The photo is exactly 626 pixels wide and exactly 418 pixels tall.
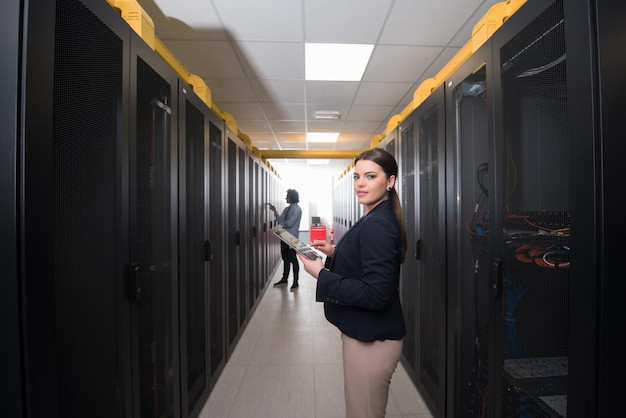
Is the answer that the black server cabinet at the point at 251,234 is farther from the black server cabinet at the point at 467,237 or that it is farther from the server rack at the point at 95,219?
the black server cabinet at the point at 467,237

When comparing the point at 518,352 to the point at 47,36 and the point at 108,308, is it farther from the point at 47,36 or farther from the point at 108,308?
the point at 47,36

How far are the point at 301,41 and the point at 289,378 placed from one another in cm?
253

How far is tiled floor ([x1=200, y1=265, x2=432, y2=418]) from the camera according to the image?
167cm

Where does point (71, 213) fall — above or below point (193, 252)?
above

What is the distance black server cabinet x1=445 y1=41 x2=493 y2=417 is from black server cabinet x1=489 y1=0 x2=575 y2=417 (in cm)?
15

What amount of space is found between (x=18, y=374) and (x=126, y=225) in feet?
1.45

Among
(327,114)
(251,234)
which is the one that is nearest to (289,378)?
(251,234)

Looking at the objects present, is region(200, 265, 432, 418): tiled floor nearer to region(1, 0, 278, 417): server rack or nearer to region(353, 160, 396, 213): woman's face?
region(1, 0, 278, 417): server rack

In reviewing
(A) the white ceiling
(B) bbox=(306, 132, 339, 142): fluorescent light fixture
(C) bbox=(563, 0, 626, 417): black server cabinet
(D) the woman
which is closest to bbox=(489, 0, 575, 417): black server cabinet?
(C) bbox=(563, 0, 626, 417): black server cabinet

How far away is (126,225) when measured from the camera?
0.90 meters

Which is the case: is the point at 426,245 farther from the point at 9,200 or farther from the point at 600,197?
the point at 9,200

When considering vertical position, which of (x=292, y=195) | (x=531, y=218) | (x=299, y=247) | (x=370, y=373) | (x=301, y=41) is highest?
(x=301, y=41)

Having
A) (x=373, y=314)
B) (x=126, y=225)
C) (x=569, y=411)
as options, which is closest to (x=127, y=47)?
(x=126, y=225)

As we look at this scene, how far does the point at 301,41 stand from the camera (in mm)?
2182
